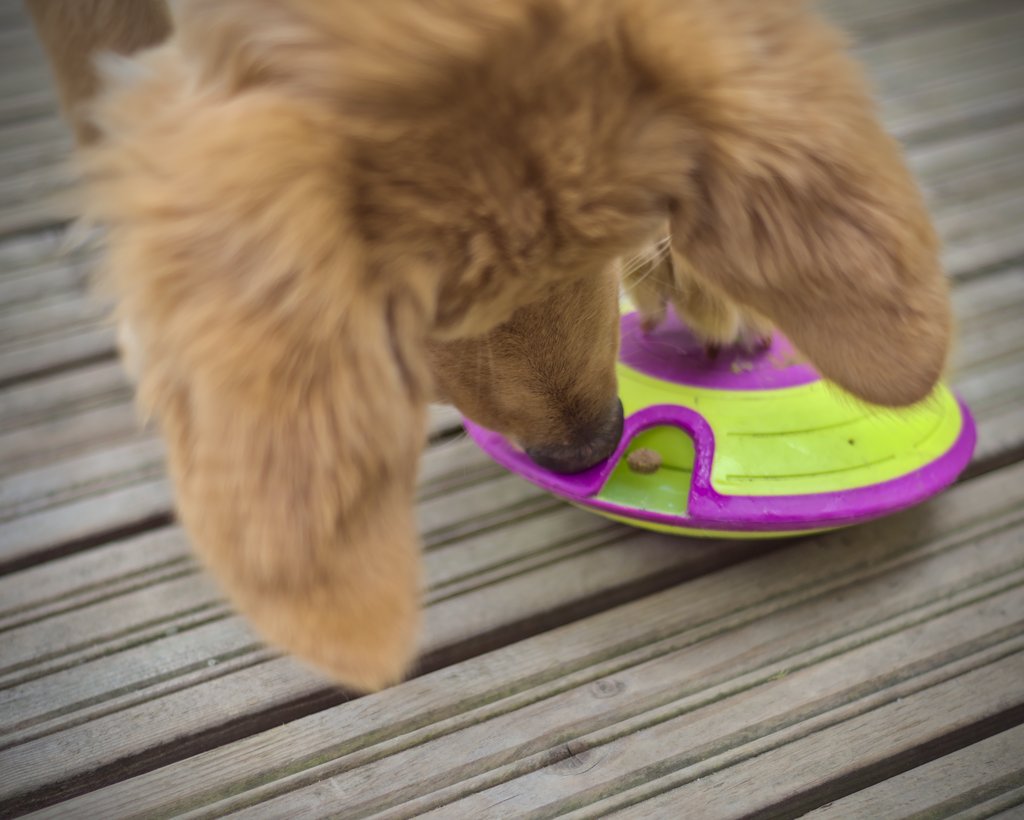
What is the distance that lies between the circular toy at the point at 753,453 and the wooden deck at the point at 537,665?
12cm

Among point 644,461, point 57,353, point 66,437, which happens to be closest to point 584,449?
point 644,461

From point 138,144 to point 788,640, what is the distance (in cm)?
94

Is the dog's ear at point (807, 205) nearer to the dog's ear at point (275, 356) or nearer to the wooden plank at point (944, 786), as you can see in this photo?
the dog's ear at point (275, 356)

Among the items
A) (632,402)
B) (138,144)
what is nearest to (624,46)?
(138,144)

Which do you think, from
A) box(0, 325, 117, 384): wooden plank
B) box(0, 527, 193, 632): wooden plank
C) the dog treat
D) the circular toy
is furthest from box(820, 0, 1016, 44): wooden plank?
box(0, 527, 193, 632): wooden plank

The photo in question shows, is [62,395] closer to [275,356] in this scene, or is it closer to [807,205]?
[275,356]

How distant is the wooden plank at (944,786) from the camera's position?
1.00 m

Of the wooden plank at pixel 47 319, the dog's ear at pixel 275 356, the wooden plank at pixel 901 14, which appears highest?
the dog's ear at pixel 275 356

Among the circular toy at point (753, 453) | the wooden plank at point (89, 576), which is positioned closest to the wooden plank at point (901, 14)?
the circular toy at point (753, 453)

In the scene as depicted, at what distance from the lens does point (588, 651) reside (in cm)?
116

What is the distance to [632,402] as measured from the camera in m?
1.25

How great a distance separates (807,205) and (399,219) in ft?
1.24

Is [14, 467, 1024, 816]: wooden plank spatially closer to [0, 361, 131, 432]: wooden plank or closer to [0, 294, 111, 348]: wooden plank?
[0, 361, 131, 432]: wooden plank

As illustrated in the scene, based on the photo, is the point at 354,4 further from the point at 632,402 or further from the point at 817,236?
the point at 632,402
